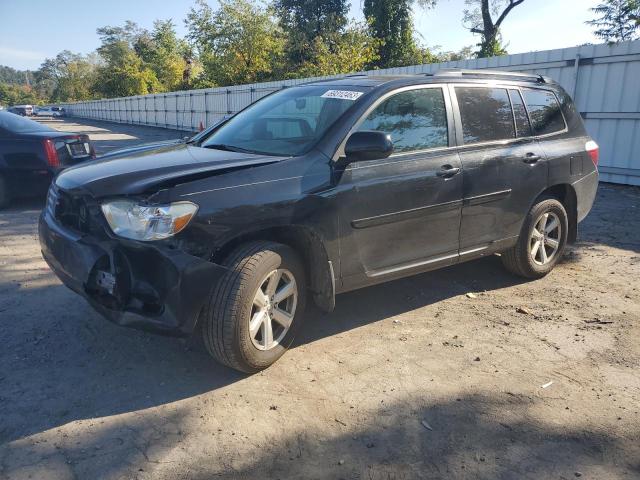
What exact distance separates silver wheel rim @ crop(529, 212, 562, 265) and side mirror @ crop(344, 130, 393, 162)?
2.17 metres

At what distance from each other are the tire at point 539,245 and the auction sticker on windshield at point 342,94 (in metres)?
2.05

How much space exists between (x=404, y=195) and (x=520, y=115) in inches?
68.9

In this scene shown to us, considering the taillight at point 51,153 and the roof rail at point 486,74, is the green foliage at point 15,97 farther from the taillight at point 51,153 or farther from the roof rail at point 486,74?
the roof rail at point 486,74

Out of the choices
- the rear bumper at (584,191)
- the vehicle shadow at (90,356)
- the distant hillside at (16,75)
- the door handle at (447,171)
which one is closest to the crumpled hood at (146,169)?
the vehicle shadow at (90,356)

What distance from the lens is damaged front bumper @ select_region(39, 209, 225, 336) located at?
116 inches

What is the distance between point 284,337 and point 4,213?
5.92m

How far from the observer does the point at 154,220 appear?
296 centimetres

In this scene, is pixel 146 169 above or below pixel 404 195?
above

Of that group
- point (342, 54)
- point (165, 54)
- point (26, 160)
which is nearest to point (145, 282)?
point (26, 160)

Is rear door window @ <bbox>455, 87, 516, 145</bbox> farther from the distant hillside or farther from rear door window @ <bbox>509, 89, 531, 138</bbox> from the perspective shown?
the distant hillside

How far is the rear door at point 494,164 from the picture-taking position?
14.2ft

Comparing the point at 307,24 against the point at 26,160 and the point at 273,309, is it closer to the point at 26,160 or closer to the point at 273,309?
the point at 26,160

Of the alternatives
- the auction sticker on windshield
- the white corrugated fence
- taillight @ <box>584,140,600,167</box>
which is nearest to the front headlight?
the auction sticker on windshield

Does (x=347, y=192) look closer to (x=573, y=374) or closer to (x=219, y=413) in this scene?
(x=219, y=413)
